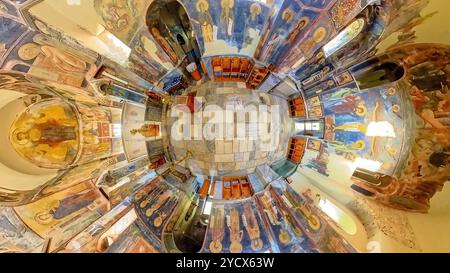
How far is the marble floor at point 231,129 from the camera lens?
6418mm

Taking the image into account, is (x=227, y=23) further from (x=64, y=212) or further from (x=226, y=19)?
(x=64, y=212)

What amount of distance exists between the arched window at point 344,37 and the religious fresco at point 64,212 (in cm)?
617

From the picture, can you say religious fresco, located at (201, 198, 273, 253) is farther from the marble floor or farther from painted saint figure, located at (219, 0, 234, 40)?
painted saint figure, located at (219, 0, 234, 40)

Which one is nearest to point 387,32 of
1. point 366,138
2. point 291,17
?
point 291,17

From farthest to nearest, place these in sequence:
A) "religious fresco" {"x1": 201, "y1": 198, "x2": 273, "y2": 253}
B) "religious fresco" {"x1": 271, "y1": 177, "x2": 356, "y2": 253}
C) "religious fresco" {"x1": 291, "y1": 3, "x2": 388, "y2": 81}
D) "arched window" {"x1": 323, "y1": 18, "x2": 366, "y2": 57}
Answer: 1. "religious fresco" {"x1": 201, "y1": 198, "x2": 273, "y2": 253}
2. "religious fresco" {"x1": 271, "y1": 177, "x2": 356, "y2": 253}
3. "arched window" {"x1": 323, "y1": 18, "x2": 366, "y2": 57}
4. "religious fresco" {"x1": 291, "y1": 3, "x2": 388, "y2": 81}

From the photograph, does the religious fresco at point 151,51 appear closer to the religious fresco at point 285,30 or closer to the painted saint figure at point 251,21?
the painted saint figure at point 251,21

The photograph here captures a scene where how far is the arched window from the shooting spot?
14.8 ft

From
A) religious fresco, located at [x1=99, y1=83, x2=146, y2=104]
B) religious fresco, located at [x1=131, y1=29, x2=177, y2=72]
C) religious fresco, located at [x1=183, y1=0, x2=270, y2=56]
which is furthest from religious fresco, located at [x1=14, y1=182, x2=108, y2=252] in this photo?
religious fresco, located at [x1=183, y1=0, x2=270, y2=56]

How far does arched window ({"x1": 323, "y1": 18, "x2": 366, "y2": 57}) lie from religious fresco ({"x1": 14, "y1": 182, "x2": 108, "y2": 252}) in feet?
20.2

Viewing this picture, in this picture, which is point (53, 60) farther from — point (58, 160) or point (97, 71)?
point (58, 160)

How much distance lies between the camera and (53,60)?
181 inches

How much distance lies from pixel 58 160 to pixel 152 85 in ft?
8.84

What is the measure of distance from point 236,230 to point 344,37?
539 centimetres

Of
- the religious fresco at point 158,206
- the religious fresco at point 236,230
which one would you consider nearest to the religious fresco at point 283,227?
the religious fresco at point 236,230
